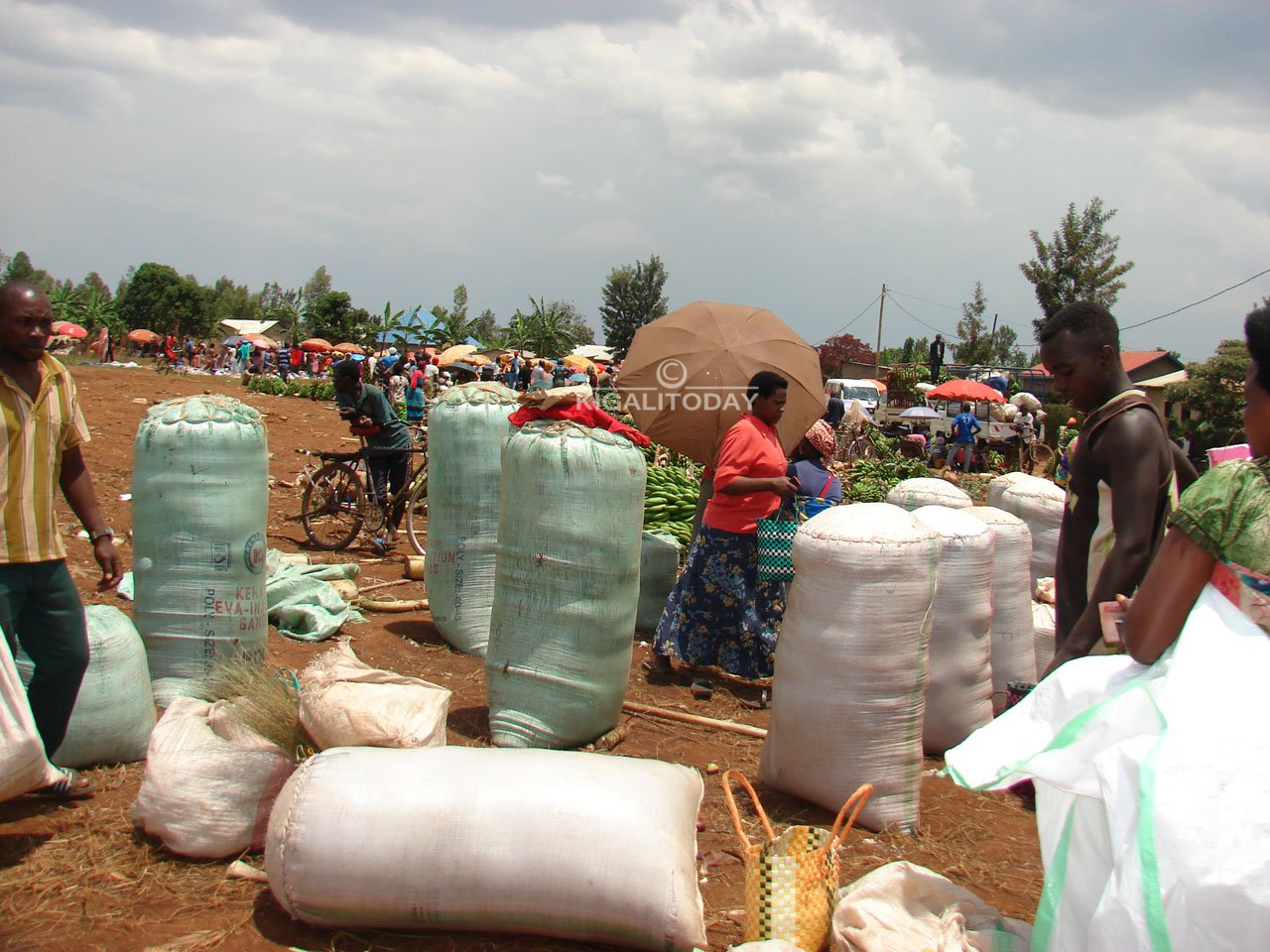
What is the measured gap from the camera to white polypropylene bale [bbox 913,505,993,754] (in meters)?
3.93

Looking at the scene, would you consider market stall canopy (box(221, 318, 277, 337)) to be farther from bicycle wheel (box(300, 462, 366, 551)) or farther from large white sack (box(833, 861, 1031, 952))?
large white sack (box(833, 861, 1031, 952))

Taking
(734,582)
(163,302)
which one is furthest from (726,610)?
(163,302)

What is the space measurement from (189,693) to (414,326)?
38234 mm

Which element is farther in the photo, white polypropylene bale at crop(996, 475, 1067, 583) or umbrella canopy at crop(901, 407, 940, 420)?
umbrella canopy at crop(901, 407, 940, 420)

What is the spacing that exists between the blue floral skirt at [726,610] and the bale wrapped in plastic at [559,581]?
1.23 meters

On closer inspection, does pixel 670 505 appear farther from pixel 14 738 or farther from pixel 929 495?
pixel 14 738

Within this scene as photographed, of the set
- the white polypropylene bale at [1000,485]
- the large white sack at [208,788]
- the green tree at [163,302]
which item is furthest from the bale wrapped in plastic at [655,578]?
the green tree at [163,302]

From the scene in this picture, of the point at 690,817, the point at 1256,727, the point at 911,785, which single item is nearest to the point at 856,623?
the point at 911,785

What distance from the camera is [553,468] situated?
12.2 feet

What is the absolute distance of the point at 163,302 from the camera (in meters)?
50.4

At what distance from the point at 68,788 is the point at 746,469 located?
10.3 ft

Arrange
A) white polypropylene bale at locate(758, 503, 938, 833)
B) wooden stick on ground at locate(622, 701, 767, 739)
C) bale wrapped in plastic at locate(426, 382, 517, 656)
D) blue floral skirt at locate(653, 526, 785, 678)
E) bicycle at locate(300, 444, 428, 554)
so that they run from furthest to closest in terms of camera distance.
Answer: bicycle at locate(300, 444, 428, 554) < bale wrapped in plastic at locate(426, 382, 517, 656) < blue floral skirt at locate(653, 526, 785, 678) < wooden stick on ground at locate(622, 701, 767, 739) < white polypropylene bale at locate(758, 503, 938, 833)

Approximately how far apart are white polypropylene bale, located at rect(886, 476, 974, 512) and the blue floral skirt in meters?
0.87

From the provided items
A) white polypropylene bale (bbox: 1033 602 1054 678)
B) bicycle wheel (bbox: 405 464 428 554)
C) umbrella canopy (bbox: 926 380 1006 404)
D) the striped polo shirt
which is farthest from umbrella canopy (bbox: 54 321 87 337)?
white polypropylene bale (bbox: 1033 602 1054 678)
